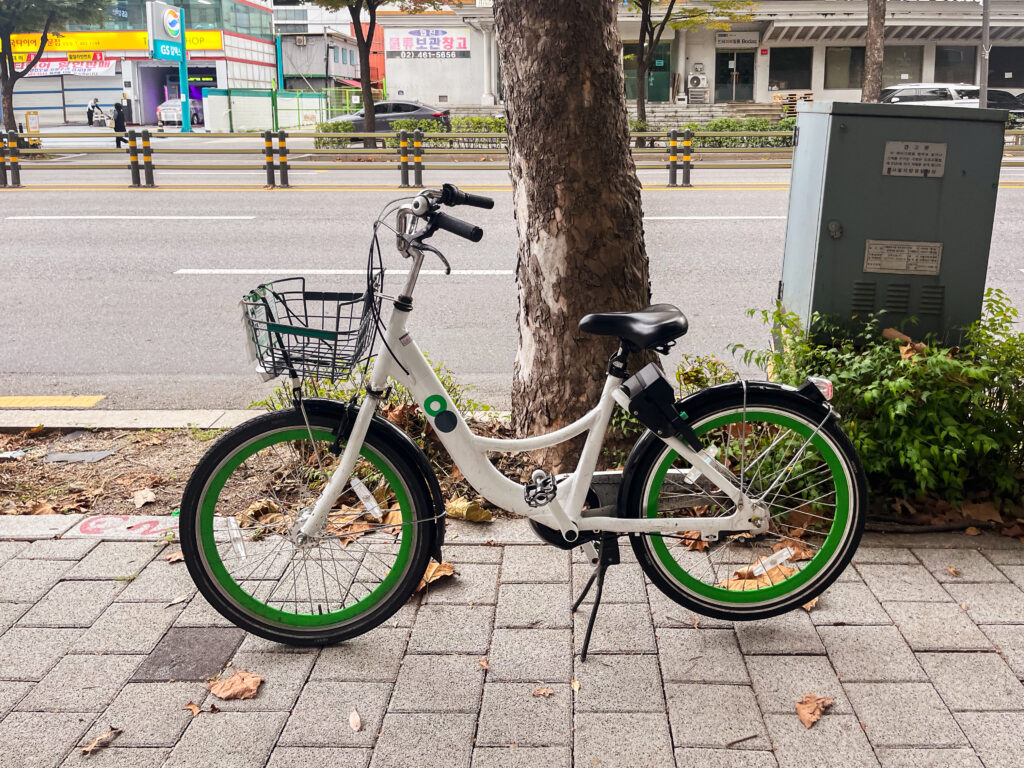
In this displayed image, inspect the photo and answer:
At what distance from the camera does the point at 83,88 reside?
2058 inches

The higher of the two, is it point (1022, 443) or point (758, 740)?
point (1022, 443)

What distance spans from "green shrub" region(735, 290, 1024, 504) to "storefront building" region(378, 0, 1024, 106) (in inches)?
1491

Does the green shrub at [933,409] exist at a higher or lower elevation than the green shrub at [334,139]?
lower

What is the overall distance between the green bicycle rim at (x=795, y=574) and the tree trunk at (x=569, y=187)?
105cm

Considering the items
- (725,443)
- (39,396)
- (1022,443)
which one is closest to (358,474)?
(725,443)

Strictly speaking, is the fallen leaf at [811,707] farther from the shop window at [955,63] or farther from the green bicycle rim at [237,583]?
the shop window at [955,63]

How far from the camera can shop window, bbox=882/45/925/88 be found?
41719 millimetres

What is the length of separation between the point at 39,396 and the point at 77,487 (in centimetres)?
183

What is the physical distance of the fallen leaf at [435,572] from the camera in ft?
11.5

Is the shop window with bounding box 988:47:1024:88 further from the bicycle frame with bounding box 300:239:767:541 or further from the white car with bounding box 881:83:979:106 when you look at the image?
the bicycle frame with bounding box 300:239:767:541

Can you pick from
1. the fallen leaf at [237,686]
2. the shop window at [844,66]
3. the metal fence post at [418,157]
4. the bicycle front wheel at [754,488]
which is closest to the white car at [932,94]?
the shop window at [844,66]

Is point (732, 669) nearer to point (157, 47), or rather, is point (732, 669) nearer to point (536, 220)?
point (536, 220)

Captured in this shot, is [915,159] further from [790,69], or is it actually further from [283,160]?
[790,69]

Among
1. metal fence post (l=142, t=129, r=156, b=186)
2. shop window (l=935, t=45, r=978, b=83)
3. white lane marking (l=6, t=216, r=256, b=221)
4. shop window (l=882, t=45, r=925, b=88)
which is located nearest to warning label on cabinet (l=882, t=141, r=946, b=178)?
white lane marking (l=6, t=216, r=256, b=221)
